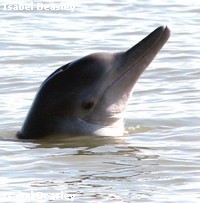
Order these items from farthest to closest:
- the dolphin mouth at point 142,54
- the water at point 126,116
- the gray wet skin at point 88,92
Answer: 1. the dolphin mouth at point 142,54
2. the gray wet skin at point 88,92
3. the water at point 126,116

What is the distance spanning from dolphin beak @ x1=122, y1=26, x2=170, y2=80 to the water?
740 mm

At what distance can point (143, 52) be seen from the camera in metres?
11.0

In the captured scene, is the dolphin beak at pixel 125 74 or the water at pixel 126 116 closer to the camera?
the water at pixel 126 116

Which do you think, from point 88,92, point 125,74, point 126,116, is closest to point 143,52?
point 125,74

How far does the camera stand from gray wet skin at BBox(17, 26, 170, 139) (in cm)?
1077

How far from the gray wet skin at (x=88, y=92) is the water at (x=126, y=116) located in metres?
0.18

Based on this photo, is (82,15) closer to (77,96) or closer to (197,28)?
(197,28)

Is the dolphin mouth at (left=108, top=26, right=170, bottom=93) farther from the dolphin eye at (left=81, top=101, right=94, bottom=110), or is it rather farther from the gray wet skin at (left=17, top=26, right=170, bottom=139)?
the dolphin eye at (left=81, top=101, right=94, bottom=110)

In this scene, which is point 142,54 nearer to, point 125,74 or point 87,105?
point 125,74

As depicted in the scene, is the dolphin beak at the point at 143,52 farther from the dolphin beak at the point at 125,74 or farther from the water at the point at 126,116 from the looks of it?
the water at the point at 126,116

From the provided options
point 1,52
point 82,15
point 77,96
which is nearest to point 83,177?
point 77,96

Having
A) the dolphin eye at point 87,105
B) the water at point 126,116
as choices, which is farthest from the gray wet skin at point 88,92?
the water at point 126,116

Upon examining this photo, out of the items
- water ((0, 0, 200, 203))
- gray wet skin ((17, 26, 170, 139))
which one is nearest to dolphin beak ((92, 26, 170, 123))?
gray wet skin ((17, 26, 170, 139))

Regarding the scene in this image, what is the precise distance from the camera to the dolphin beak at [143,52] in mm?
10898
